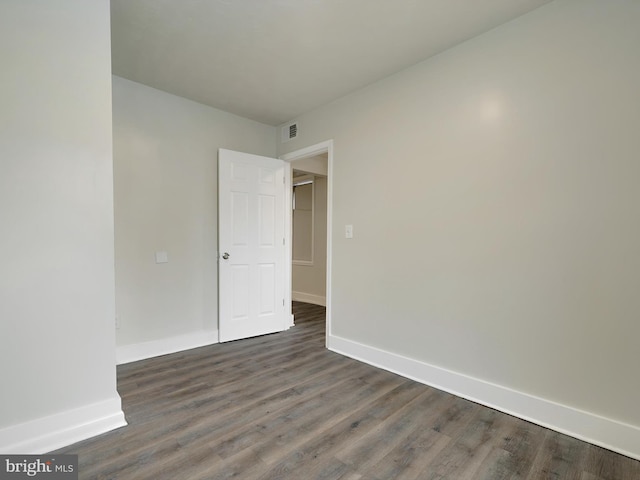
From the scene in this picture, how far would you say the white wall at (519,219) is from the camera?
1.71m

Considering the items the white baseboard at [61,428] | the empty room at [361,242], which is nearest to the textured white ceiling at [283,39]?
the empty room at [361,242]

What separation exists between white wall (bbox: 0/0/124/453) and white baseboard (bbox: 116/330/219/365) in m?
1.10

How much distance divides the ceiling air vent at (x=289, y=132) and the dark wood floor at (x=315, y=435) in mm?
2641

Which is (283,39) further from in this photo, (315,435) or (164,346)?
(164,346)

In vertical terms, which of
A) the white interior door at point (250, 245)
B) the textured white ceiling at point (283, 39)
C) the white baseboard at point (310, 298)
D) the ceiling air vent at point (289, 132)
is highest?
the textured white ceiling at point (283, 39)

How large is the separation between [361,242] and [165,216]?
198 cm

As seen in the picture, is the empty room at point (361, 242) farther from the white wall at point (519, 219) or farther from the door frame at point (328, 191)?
the door frame at point (328, 191)

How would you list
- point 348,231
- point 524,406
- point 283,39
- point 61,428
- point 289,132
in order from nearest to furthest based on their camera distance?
point 61,428 → point 524,406 → point 283,39 → point 348,231 → point 289,132

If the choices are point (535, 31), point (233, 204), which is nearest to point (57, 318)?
point (233, 204)

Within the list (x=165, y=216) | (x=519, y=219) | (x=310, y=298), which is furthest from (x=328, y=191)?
(x=310, y=298)

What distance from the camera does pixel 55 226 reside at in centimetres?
171

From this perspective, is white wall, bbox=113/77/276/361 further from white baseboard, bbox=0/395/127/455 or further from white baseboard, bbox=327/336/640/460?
white baseboard, bbox=327/336/640/460

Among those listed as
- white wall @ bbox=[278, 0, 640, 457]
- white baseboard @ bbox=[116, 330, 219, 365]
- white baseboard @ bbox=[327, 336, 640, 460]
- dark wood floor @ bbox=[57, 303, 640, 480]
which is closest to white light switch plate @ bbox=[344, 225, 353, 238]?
white wall @ bbox=[278, 0, 640, 457]

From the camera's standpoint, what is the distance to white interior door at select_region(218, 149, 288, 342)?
3375 millimetres
